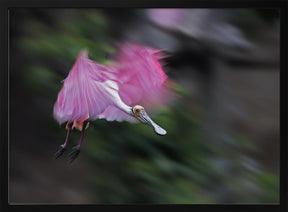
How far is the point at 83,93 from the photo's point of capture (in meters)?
2.12

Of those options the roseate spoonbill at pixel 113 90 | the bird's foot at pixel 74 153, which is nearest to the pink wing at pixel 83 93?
the roseate spoonbill at pixel 113 90

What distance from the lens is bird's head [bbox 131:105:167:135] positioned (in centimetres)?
212

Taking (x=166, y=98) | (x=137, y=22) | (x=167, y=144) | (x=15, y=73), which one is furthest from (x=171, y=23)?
(x=15, y=73)

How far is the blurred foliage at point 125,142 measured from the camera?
2.11 meters

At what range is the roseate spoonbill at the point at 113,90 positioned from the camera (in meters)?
2.12

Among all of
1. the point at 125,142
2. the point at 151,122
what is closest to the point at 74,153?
the point at 125,142

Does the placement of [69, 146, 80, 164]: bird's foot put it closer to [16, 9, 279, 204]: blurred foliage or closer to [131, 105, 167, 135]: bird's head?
[16, 9, 279, 204]: blurred foliage

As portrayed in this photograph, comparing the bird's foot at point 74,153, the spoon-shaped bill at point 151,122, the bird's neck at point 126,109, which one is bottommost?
the bird's foot at point 74,153

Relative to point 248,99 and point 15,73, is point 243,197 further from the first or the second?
point 15,73

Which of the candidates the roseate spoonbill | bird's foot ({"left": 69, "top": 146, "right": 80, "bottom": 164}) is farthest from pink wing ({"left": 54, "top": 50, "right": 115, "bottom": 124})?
bird's foot ({"left": 69, "top": 146, "right": 80, "bottom": 164})

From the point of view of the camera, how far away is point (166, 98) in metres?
2.12

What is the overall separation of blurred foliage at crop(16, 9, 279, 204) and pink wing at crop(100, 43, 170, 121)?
0.04 meters

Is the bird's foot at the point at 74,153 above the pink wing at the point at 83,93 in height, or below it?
below

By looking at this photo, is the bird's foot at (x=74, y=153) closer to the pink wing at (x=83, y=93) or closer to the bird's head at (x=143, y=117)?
the pink wing at (x=83, y=93)
